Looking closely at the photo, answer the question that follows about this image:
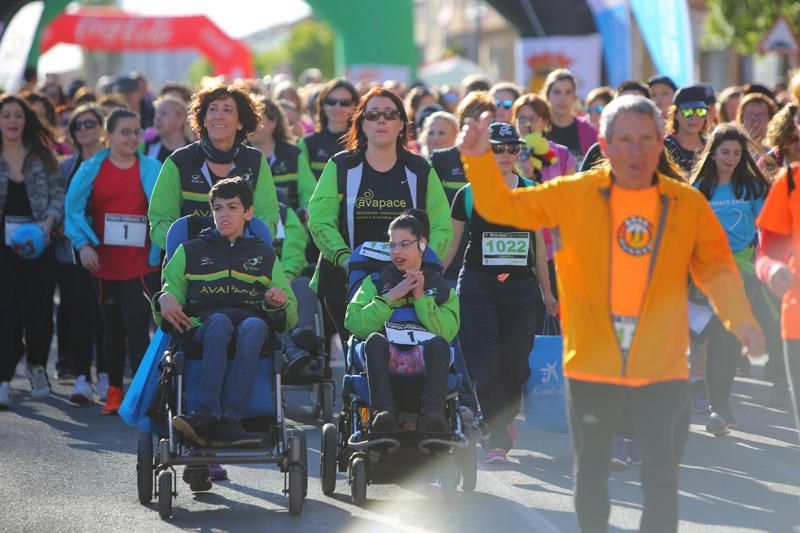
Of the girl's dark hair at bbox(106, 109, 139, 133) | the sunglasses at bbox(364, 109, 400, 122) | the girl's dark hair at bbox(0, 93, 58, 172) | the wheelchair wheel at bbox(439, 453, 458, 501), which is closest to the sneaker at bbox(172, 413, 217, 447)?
the wheelchair wheel at bbox(439, 453, 458, 501)

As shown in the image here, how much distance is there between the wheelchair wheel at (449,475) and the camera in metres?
7.39

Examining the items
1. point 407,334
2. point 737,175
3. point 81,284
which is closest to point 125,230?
point 81,284

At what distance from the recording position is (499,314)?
8727 mm

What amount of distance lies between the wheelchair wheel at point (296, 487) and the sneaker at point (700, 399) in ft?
13.5

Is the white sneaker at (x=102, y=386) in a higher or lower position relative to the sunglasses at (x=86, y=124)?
lower

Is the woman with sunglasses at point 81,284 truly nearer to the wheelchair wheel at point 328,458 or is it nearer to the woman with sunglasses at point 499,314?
the woman with sunglasses at point 499,314

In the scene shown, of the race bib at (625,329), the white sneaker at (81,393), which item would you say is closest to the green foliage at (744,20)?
the white sneaker at (81,393)

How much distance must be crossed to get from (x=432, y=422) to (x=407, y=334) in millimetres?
542

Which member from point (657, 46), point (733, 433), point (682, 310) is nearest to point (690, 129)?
point (733, 433)

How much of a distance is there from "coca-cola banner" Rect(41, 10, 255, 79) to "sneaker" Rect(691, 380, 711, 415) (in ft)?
104

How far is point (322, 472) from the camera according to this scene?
7.61 m

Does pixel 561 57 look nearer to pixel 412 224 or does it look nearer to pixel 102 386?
pixel 102 386

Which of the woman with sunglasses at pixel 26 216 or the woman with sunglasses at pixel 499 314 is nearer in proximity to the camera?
the woman with sunglasses at pixel 499 314

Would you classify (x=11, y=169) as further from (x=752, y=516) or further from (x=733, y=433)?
(x=752, y=516)
